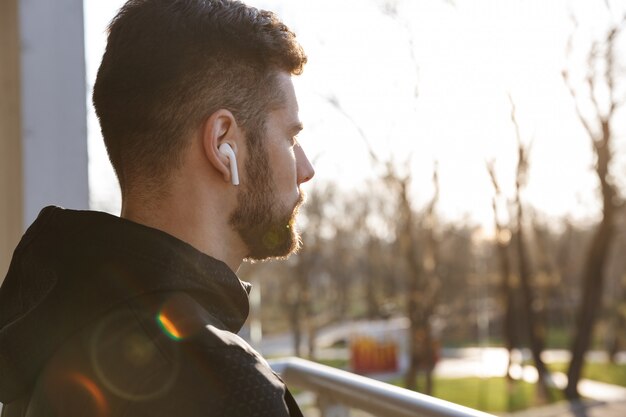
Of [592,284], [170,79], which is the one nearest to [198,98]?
[170,79]

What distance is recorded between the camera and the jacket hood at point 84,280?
62cm

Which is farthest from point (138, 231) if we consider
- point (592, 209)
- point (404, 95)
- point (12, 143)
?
point (592, 209)

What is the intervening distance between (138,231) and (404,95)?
1358 cm

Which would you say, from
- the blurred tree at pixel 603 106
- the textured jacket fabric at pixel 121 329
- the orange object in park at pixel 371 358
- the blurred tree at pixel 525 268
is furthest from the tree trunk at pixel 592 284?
the textured jacket fabric at pixel 121 329

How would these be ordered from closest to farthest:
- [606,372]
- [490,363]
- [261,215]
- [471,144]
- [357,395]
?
[261,215] → [357,395] → [471,144] → [606,372] → [490,363]

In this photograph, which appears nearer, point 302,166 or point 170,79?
point 170,79

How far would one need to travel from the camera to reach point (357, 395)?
1349mm

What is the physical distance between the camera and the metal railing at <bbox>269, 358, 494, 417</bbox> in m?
1.10

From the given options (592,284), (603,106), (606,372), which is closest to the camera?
(603,106)

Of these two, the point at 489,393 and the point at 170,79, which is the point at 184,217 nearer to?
the point at 170,79

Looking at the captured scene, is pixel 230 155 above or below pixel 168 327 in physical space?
above

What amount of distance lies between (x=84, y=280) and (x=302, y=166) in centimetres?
29

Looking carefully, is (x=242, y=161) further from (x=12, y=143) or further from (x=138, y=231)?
(x=12, y=143)

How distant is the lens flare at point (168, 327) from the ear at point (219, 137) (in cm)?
18
